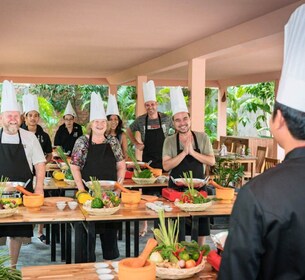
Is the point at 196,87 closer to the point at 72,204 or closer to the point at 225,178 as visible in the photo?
the point at 225,178

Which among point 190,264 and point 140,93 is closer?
point 190,264

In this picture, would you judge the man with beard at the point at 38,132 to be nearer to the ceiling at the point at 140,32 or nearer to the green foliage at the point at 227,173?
the ceiling at the point at 140,32

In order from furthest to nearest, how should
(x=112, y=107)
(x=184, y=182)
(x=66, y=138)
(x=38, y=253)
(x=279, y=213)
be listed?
(x=66, y=138) < (x=112, y=107) < (x=38, y=253) < (x=184, y=182) < (x=279, y=213)

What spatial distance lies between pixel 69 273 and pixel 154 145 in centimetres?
406

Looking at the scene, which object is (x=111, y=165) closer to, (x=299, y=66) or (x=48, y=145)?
(x=48, y=145)

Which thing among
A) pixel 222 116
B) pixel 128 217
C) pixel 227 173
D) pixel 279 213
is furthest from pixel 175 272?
pixel 222 116

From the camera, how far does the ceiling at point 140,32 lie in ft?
15.5

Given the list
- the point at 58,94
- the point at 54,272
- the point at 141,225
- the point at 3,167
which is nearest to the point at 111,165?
the point at 3,167

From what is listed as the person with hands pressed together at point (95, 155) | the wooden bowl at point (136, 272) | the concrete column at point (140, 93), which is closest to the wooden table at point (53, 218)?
the person with hands pressed together at point (95, 155)

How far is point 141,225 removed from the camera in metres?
6.43

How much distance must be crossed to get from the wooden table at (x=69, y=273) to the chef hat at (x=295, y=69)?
1.09 meters

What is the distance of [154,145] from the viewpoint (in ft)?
20.2

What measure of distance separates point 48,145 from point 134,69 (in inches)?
201

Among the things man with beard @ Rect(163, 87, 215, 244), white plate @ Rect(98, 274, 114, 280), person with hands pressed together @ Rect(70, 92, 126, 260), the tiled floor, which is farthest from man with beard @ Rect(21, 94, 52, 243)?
white plate @ Rect(98, 274, 114, 280)
